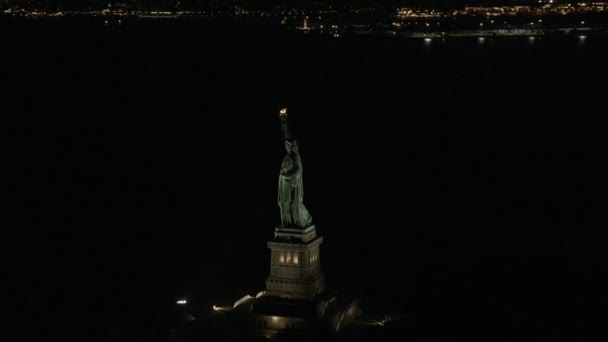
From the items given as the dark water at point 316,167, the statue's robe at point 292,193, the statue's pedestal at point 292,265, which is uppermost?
the statue's robe at point 292,193

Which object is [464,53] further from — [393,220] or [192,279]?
[192,279]

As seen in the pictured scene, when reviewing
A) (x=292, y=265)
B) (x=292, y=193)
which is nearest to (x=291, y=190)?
(x=292, y=193)

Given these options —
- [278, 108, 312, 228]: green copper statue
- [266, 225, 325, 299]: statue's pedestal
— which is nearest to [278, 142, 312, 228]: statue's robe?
[278, 108, 312, 228]: green copper statue

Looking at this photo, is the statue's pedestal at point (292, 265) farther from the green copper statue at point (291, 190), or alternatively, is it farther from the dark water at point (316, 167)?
the dark water at point (316, 167)

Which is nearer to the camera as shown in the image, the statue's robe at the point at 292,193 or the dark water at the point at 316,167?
the statue's robe at the point at 292,193

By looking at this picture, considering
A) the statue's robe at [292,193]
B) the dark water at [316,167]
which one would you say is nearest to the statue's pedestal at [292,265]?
the statue's robe at [292,193]
